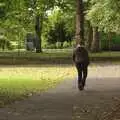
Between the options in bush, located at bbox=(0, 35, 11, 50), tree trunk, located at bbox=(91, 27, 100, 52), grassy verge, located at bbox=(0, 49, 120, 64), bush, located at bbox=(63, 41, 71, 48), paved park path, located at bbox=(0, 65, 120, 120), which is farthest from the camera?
bush, located at bbox=(63, 41, 71, 48)

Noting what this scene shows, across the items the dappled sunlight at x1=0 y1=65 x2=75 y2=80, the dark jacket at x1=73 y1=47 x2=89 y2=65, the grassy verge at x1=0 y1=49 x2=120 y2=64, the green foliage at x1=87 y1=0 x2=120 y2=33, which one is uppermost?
the green foliage at x1=87 y1=0 x2=120 y2=33

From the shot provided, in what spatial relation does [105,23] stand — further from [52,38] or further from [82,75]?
[52,38]

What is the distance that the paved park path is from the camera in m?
13.6

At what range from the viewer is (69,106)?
51.9 feet

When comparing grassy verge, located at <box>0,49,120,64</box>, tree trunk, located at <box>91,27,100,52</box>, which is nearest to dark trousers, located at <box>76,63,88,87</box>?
grassy verge, located at <box>0,49,120,64</box>

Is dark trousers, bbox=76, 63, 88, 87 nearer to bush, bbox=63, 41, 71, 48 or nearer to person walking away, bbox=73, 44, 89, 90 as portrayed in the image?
person walking away, bbox=73, 44, 89, 90

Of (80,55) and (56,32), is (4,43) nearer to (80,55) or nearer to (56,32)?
(56,32)

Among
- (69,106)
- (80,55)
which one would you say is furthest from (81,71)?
(69,106)

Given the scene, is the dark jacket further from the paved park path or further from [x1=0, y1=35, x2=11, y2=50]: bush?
[x1=0, y1=35, x2=11, y2=50]: bush

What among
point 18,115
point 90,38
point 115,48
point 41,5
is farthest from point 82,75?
point 115,48

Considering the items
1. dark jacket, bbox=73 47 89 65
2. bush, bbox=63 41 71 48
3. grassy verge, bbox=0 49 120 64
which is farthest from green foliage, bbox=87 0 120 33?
bush, bbox=63 41 71 48

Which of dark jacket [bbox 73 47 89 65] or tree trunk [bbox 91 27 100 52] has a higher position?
dark jacket [bbox 73 47 89 65]

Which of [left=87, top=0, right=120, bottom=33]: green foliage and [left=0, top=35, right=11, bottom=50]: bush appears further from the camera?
[left=0, top=35, right=11, bottom=50]: bush

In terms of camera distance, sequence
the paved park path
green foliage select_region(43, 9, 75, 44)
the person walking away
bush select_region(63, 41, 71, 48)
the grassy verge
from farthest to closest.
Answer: bush select_region(63, 41, 71, 48)
green foliage select_region(43, 9, 75, 44)
the grassy verge
the person walking away
the paved park path
